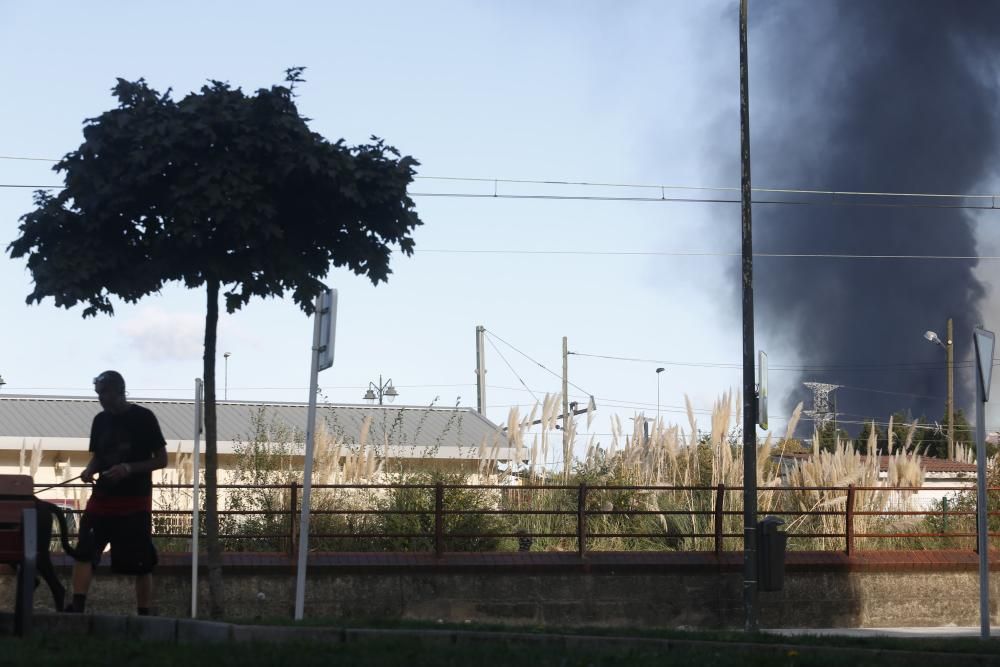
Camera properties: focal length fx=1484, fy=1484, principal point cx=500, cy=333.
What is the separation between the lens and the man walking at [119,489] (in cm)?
1007

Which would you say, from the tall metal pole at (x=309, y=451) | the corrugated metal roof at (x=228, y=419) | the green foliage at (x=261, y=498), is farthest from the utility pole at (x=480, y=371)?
the tall metal pole at (x=309, y=451)

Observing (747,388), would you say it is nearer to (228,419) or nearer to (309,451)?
(309,451)

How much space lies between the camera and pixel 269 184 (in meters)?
12.3

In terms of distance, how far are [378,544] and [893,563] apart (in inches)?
259

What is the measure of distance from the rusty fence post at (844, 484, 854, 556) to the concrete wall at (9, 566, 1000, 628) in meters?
0.35

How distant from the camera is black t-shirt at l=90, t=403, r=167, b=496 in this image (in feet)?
33.1

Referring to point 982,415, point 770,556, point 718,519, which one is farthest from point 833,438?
point 982,415

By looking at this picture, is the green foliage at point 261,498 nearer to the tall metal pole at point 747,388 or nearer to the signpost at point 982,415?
the tall metal pole at point 747,388

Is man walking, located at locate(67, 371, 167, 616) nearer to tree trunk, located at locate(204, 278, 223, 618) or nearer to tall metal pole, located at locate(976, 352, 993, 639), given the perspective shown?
tree trunk, located at locate(204, 278, 223, 618)

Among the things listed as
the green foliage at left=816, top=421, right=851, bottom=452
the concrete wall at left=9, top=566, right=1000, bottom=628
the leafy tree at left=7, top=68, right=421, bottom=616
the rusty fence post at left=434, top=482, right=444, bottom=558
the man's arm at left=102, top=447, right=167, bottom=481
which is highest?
the leafy tree at left=7, top=68, right=421, bottom=616

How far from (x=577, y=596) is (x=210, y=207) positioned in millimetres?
8041

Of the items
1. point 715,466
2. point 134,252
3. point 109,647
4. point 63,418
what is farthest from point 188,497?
point 63,418

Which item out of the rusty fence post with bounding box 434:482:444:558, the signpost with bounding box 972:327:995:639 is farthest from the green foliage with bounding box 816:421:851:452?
the signpost with bounding box 972:327:995:639

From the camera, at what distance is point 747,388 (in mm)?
17984
